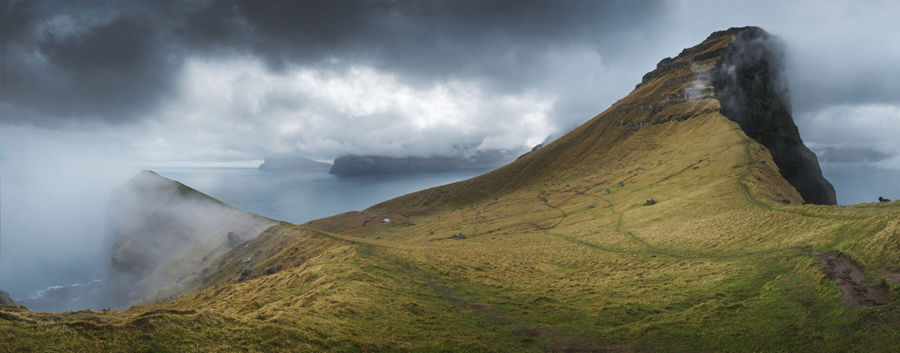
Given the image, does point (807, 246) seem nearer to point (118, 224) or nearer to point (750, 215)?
point (750, 215)

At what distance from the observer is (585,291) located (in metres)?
21.5

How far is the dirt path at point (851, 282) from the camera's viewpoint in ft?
40.8

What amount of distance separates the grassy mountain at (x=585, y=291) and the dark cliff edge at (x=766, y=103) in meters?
67.4

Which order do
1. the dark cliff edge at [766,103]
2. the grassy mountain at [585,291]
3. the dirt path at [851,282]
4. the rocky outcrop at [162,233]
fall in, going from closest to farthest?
the grassy mountain at [585,291] < the dirt path at [851,282] < the rocky outcrop at [162,233] < the dark cliff edge at [766,103]

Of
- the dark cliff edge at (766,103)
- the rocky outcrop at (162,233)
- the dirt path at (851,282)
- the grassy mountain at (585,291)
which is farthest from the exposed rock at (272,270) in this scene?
the dark cliff edge at (766,103)

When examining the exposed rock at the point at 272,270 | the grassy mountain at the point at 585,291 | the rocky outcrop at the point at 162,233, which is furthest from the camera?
the rocky outcrop at the point at 162,233

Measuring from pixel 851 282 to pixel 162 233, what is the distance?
127 metres

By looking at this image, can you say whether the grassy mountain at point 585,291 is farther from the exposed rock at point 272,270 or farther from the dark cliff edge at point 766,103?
the dark cliff edge at point 766,103

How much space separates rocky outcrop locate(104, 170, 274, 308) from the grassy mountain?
25.6 meters

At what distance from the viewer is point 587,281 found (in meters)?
24.4

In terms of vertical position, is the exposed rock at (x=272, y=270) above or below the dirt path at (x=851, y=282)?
below

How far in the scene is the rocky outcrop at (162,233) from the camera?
66562mm

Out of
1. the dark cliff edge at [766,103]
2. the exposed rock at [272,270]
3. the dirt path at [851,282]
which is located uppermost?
the dark cliff edge at [766,103]

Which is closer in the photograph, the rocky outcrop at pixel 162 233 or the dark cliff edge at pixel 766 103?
the rocky outcrop at pixel 162 233
